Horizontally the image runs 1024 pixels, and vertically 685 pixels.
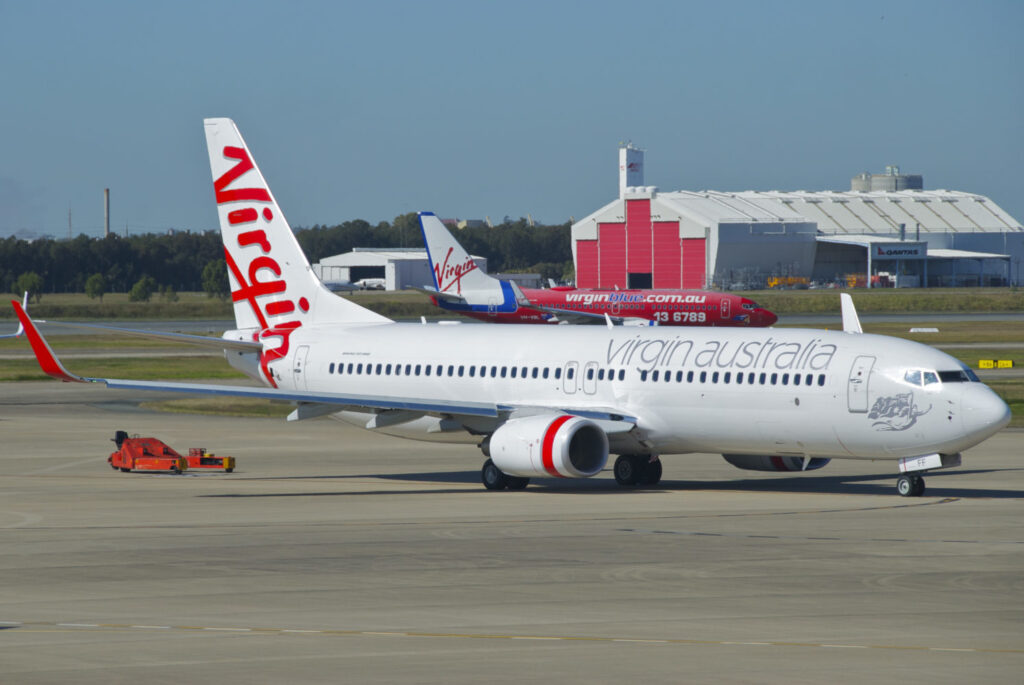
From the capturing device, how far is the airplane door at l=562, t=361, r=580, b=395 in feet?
116

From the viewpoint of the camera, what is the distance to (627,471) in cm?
3566

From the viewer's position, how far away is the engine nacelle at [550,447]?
32.3m

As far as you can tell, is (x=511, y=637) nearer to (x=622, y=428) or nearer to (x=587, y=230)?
(x=622, y=428)

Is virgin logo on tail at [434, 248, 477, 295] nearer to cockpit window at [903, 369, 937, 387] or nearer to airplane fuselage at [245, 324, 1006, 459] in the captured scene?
airplane fuselage at [245, 324, 1006, 459]

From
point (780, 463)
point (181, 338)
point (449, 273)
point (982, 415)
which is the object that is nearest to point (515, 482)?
point (780, 463)

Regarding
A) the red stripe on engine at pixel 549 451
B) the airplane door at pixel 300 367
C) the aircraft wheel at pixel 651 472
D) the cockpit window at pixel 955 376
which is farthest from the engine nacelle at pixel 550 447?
the airplane door at pixel 300 367

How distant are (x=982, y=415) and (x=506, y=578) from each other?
1282 centimetres

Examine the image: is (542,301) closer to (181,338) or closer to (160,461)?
(160,461)

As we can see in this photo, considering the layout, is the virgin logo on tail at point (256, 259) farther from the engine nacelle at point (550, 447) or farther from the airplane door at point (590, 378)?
the engine nacelle at point (550, 447)

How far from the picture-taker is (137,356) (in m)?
90.4

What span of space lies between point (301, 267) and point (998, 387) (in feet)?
114

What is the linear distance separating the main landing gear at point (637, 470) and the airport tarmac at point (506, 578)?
1.62ft

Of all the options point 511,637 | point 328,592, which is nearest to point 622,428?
point 328,592

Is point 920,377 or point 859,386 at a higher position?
point 920,377
